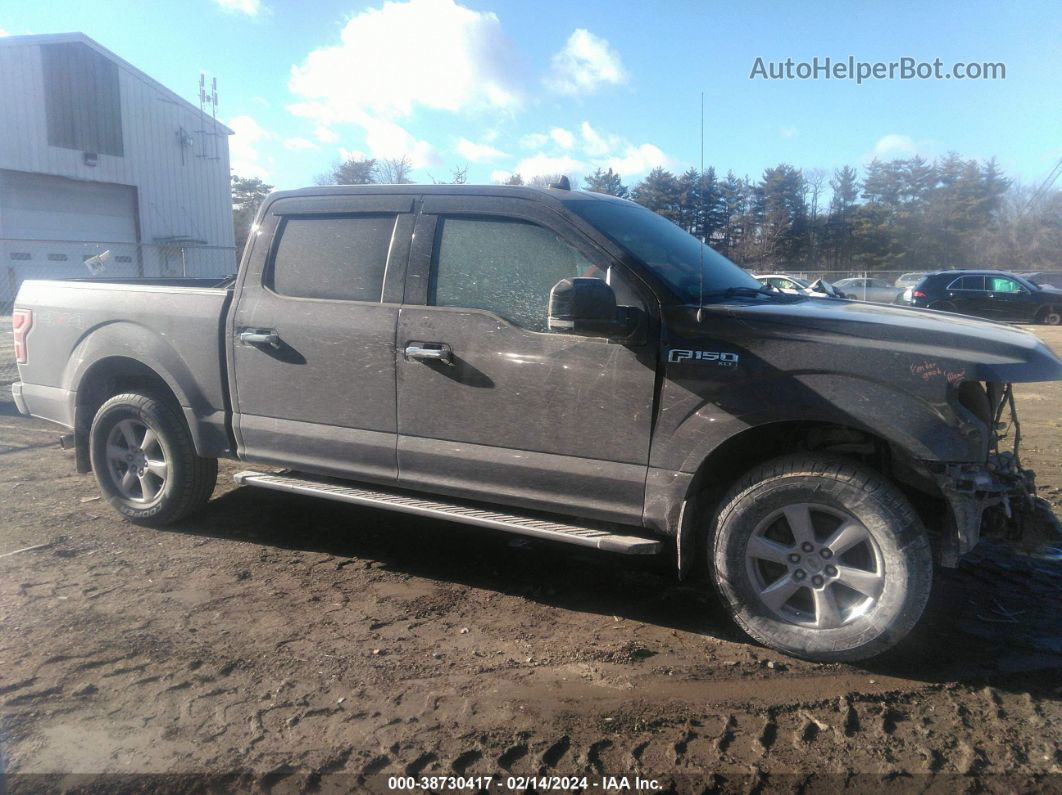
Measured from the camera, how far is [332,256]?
444 centimetres

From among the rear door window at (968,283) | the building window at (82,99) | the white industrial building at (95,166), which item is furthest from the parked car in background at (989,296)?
the building window at (82,99)

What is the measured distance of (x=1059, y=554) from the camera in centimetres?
451

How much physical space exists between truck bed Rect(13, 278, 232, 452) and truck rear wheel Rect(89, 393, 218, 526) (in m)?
0.20

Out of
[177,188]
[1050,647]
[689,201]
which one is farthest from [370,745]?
[177,188]

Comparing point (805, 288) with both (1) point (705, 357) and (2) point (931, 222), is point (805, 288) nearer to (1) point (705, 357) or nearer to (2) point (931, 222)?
(1) point (705, 357)

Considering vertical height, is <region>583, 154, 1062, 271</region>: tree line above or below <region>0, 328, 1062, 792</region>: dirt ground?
above

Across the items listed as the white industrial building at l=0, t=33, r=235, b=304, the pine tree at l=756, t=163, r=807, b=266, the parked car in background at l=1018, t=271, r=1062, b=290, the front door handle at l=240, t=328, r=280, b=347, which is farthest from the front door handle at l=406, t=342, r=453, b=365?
the parked car in background at l=1018, t=271, r=1062, b=290

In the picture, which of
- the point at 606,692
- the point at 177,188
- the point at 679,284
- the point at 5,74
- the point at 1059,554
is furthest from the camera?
the point at 177,188

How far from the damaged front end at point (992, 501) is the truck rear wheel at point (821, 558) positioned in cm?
17

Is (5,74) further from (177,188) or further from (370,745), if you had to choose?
(370,745)

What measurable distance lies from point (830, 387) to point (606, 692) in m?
1.54

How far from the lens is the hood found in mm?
3086

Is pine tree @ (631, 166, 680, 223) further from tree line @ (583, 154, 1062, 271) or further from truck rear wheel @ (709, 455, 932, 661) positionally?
tree line @ (583, 154, 1062, 271)

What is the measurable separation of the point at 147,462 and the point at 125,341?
0.77m
